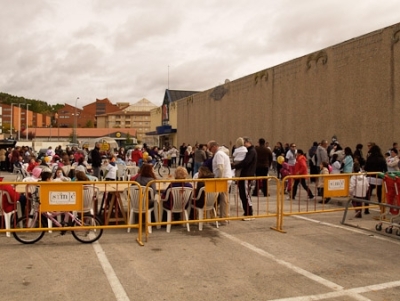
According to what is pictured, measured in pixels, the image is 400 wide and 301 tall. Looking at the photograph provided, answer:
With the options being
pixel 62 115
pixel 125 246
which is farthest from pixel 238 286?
pixel 62 115

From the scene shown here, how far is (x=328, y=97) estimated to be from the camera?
20672 mm

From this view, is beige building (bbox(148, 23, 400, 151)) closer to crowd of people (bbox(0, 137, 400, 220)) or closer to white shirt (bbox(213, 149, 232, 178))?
crowd of people (bbox(0, 137, 400, 220))

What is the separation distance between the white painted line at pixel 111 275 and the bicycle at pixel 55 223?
0.31 metres

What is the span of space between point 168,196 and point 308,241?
2799 millimetres

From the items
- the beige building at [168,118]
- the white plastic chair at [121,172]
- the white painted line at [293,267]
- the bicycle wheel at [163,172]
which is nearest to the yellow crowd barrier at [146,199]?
the white painted line at [293,267]

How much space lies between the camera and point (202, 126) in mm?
39688

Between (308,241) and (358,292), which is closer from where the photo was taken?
(358,292)

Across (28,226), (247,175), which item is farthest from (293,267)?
(28,226)

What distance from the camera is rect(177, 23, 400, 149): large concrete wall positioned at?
1700 cm

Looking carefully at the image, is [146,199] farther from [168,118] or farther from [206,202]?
[168,118]

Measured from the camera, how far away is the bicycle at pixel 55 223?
7.49m

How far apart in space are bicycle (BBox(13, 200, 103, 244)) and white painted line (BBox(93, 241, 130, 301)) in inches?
12.2

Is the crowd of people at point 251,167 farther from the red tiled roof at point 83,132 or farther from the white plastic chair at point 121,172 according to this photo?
the red tiled roof at point 83,132

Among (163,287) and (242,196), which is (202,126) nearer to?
(242,196)
